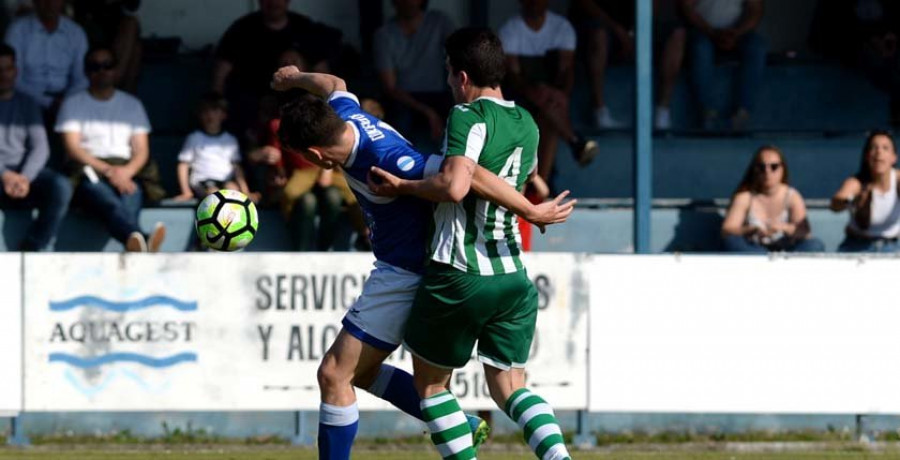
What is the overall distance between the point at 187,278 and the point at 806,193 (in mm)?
5362

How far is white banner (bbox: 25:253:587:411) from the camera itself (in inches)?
380

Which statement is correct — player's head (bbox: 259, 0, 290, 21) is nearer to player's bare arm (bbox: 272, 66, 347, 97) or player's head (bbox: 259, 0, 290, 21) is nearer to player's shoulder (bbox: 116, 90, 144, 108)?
player's shoulder (bbox: 116, 90, 144, 108)

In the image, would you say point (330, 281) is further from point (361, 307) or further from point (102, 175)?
point (361, 307)

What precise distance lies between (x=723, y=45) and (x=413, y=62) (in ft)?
8.34

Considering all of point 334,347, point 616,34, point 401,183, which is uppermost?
point 616,34

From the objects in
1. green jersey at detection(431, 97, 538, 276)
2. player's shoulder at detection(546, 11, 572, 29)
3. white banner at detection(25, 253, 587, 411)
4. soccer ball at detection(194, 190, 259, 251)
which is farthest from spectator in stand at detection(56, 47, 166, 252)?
green jersey at detection(431, 97, 538, 276)

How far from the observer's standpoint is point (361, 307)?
656 centimetres

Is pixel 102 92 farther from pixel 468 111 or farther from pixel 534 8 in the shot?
pixel 468 111

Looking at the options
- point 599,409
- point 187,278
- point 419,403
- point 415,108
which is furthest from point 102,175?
point 419,403

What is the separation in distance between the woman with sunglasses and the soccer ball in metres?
4.78

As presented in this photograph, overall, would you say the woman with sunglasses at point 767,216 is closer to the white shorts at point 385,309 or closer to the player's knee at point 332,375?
the white shorts at point 385,309

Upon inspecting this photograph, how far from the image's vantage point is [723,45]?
12734 mm

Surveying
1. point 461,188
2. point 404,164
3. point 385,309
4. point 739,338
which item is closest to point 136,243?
point 739,338

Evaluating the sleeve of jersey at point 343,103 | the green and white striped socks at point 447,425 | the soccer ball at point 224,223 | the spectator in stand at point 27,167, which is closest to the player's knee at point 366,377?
the green and white striped socks at point 447,425
